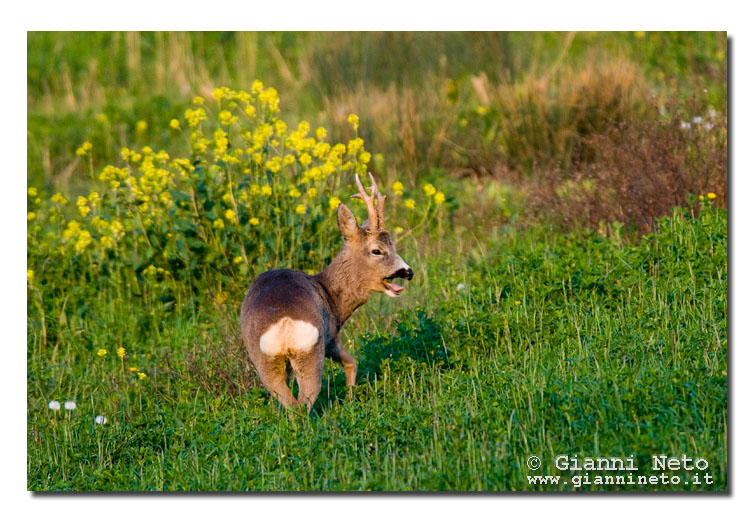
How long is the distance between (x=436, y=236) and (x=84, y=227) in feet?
10.1

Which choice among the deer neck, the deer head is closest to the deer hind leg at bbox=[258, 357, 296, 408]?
the deer neck

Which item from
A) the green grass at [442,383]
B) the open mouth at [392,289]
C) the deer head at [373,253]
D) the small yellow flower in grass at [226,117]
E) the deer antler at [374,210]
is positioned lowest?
the green grass at [442,383]

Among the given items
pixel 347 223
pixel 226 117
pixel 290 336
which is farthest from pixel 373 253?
pixel 226 117

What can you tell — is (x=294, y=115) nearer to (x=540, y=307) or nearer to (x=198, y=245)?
(x=198, y=245)

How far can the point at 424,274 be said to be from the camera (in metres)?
8.12

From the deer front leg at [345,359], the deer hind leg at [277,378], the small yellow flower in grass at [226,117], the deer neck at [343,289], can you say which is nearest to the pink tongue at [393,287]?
the deer neck at [343,289]

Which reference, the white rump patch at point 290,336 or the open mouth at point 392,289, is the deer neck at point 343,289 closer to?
the open mouth at point 392,289

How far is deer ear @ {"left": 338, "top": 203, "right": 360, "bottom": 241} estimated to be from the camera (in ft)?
19.2

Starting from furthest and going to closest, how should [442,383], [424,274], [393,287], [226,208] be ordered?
[424,274] → [226,208] → [442,383] → [393,287]

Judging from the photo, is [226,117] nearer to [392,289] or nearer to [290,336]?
[392,289]

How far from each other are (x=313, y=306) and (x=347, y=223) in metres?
0.59

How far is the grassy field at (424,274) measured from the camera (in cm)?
552

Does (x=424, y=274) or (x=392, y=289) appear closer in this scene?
(x=392, y=289)

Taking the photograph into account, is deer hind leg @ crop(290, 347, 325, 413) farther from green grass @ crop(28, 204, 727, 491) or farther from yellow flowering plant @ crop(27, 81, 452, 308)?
yellow flowering plant @ crop(27, 81, 452, 308)
